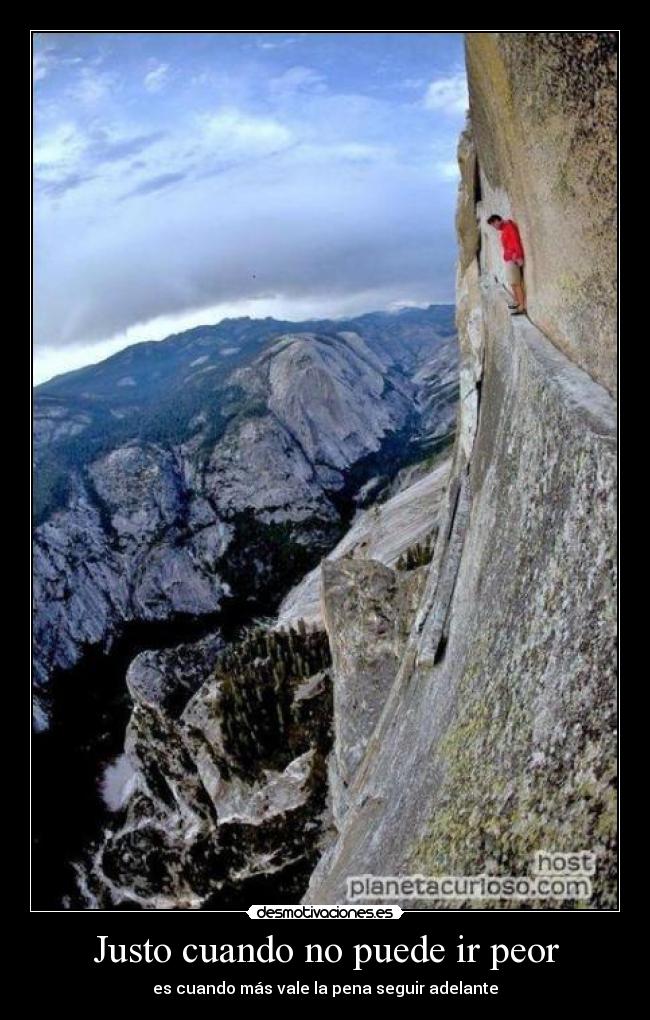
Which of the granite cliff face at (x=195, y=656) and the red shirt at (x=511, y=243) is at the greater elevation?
the red shirt at (x=511, y=243)

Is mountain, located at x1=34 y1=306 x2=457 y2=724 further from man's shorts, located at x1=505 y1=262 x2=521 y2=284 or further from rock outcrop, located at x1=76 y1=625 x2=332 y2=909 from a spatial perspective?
man's shorts, located at x1=505 y1=262 x2=521 y2=284

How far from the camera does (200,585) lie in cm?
14888

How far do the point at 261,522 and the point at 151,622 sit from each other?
1539 inches

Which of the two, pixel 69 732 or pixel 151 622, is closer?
pixel 69 732

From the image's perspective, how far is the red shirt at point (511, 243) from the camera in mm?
13367

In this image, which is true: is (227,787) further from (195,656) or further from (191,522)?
(191,522)

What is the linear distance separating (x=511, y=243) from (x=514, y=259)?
1.13ft

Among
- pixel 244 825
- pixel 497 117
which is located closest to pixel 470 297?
pixel 497 117

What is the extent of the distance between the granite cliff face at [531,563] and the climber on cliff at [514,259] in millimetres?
486

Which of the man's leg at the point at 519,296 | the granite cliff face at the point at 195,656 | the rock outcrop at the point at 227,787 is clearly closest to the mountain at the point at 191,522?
the granite cliff face at the point at 195,656

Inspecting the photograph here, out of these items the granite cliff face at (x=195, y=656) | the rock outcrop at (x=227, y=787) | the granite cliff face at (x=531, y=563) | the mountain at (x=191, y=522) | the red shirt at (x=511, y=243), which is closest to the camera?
the granite cliff face at (x=531, y=563)

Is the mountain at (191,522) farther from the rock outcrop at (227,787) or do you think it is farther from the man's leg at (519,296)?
the man's leg at (519,296)

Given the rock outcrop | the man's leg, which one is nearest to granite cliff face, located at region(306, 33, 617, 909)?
the man's leg

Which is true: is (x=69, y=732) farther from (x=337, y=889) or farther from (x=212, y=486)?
(x=337, y=889)
